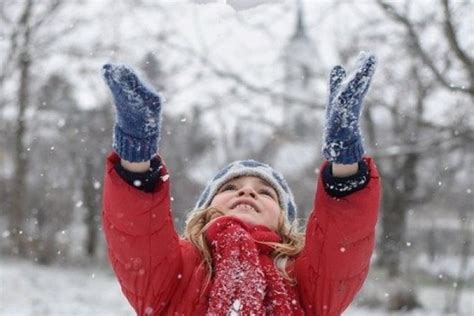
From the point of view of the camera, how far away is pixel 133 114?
75.7 inches

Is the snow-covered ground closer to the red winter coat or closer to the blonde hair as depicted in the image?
the blonde hair

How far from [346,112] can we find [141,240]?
641mm

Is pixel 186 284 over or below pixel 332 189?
below

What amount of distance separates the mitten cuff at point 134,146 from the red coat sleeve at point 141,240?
0.26 ft

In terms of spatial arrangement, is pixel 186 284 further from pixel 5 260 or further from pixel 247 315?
pixel 5 260

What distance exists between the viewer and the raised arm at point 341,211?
6.52 ft

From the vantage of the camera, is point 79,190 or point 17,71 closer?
point 17,71

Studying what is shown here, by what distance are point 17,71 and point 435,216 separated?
18316mm

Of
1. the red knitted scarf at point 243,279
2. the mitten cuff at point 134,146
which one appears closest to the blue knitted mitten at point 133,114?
the mitten cuff at point 134,146

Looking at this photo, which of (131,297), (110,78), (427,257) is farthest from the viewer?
(427,257)

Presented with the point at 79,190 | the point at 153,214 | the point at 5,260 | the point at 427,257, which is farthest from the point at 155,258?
the point at 427,257

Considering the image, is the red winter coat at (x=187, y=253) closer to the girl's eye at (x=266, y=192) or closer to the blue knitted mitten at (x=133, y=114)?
the blue knitted mitten at (x=133, y=114)

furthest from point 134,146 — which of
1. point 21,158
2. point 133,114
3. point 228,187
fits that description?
point 21,158

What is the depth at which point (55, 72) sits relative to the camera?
16656 mm
